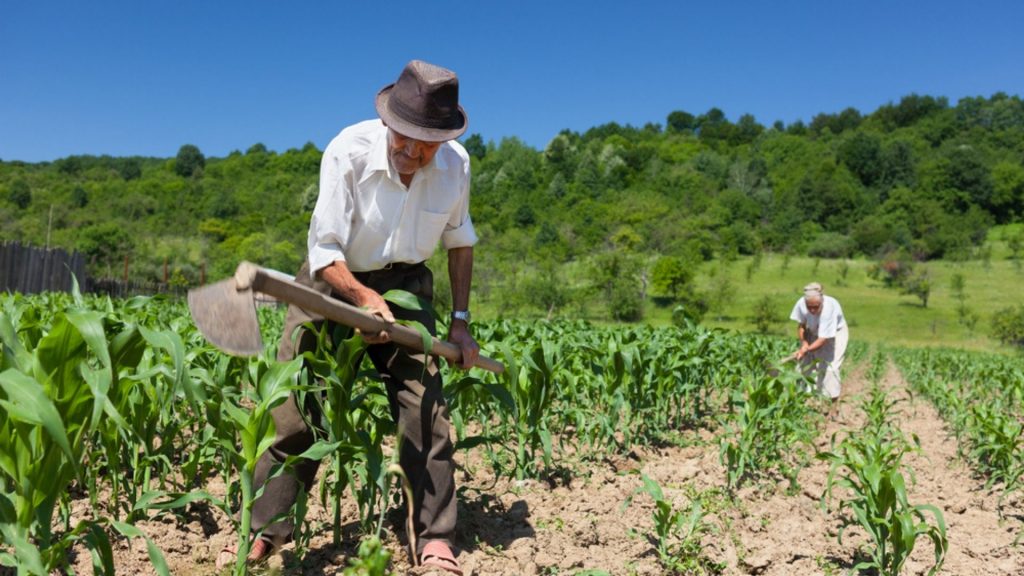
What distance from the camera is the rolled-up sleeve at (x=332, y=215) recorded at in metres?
2.70

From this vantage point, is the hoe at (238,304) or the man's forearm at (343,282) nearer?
the hoe at (238,304)

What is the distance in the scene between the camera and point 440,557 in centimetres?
271

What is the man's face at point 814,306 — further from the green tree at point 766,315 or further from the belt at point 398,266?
the green tree at point 766,315

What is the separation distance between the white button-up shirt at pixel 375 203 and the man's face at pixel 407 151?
0.03 metres

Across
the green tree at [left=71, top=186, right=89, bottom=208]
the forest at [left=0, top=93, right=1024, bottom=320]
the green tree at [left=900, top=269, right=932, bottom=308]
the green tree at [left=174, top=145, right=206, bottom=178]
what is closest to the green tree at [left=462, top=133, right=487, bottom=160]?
the forest at [left=0, top=93, right=1024, bottom=320]

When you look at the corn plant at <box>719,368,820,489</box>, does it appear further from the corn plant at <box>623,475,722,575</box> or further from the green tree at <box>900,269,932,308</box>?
the green tree at <box>900,269,932,308</box>

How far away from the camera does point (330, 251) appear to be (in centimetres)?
271

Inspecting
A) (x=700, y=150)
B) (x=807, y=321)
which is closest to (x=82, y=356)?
(x=807, y=321)

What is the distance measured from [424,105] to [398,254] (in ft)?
1.96

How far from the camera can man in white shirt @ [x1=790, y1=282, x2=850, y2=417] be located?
8141 millimetres

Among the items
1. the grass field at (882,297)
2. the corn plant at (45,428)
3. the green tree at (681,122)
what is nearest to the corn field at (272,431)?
the corn plant at (45,428)

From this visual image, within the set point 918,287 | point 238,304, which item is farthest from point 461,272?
point 918,287

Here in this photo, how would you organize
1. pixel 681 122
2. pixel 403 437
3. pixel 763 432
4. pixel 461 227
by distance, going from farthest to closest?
pixel 681 122, pixel 763 432, pixel 461 227, pixel 403 437

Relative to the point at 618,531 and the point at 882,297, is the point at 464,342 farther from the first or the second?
the point at 882,297
